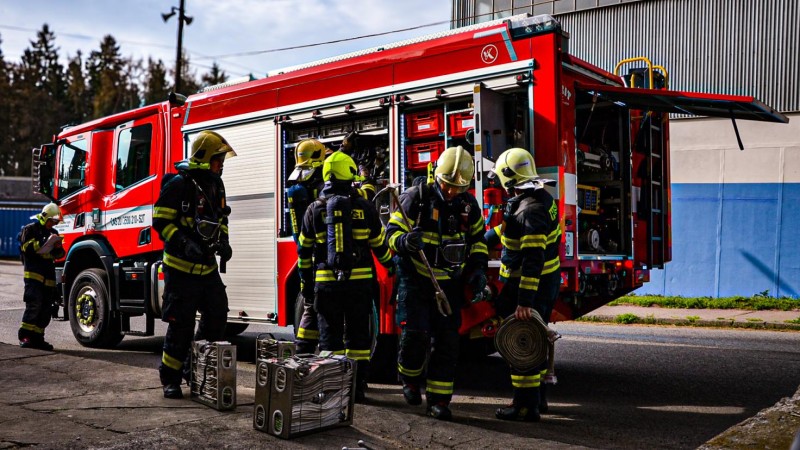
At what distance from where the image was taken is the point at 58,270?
989 cm

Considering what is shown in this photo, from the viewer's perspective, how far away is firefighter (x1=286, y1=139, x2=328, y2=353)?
6.46 m

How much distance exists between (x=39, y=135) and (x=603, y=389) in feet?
211

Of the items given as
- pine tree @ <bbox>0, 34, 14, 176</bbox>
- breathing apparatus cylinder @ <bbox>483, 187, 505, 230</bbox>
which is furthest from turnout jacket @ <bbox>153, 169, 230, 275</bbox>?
pine tree @ <bbox>0, 34, 14, 176</bbox>

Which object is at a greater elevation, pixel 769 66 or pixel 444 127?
pixel 769 66

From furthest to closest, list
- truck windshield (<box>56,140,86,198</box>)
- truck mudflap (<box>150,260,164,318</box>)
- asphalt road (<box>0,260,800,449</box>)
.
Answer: truck windshield (<box>56,140,86,198</box>) < truck mudflap (<box>150,260,164,318</box>) < asphalt road (<box>0,260,800,449</box>)

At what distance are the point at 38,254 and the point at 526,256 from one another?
622 cm

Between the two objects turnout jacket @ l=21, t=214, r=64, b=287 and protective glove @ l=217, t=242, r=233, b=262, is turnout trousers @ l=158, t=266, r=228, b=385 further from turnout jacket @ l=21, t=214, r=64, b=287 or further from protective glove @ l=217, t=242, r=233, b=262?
turnout jacket @ l=21, t=214, r=64, b=287

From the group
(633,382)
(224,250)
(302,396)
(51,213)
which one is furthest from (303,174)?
(51,213)

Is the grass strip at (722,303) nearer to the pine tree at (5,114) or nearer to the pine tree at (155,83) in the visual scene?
the pine tree at (155,83)

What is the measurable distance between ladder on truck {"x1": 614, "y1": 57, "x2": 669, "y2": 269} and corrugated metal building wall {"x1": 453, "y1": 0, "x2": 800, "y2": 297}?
8.91m

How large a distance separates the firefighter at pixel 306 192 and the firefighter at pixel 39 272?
353cm

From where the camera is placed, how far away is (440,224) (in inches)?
226

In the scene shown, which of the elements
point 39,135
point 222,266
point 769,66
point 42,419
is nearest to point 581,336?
point 222,266

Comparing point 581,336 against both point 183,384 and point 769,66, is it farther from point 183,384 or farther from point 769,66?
point 769,66
